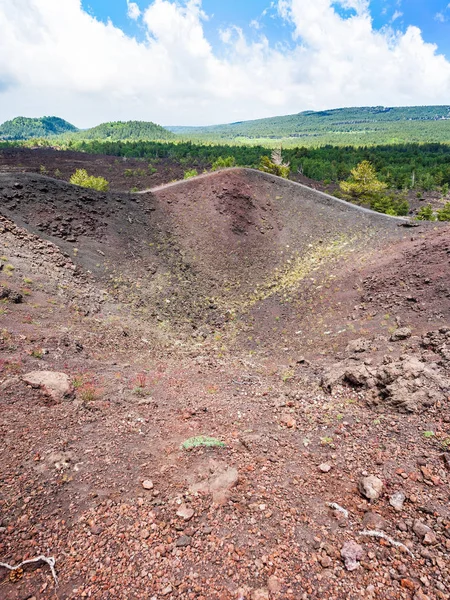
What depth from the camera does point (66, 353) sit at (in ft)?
31.0

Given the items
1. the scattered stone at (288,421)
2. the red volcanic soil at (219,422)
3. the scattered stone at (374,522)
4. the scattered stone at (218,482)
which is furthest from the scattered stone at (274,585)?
the scattered stone at (288,421)

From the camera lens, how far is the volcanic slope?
16000 mm

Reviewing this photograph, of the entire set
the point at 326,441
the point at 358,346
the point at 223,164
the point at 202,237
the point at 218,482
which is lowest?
the point at 358,346

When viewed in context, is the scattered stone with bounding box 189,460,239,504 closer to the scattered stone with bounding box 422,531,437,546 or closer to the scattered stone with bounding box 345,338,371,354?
the scattered stone with bounding box 422,531,437,546

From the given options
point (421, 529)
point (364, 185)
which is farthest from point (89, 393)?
point (364, 185)

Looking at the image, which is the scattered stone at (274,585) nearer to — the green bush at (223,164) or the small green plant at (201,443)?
the small green plant at (201,443)

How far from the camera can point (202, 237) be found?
20266 millimetres

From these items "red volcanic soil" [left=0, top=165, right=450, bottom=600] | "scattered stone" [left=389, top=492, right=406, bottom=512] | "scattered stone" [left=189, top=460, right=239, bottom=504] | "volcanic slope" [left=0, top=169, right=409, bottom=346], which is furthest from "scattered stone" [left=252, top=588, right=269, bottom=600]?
"volcanic slope" [left=0, top=169, right=409, bottom=346]

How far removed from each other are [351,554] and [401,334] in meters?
6.91

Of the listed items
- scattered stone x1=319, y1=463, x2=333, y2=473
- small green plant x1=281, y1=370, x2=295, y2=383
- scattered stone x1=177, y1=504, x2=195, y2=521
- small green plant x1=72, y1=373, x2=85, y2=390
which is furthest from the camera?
small green plant x1=281, y1=370, x2=295, y2=383

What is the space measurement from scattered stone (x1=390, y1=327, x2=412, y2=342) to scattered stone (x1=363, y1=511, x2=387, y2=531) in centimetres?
611

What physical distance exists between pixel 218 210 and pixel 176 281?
7.35 meters

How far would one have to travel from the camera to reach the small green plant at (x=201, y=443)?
6.32 meters

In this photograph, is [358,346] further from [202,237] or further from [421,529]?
[202,237]
